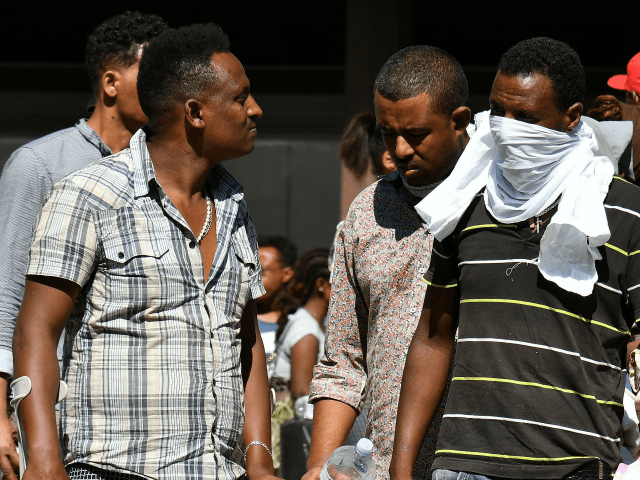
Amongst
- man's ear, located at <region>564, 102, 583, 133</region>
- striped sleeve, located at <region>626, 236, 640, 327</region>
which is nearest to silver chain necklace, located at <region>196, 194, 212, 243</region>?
man's ear, located at <region>564, 102, 583, 133</region>

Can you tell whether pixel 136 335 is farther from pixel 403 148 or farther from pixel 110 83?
pixel 110 83

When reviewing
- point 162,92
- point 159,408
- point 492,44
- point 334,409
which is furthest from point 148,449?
point 492,44

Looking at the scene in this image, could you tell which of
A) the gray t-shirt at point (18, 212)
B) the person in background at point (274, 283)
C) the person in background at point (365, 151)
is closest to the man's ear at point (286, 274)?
the person in background at point (274, 283)

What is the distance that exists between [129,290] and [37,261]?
0.85 ft

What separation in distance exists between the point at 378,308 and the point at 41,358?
1017 millimetres

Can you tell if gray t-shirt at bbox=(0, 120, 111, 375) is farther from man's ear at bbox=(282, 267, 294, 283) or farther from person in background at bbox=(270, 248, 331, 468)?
man's ear at bbox=(282, 267, 294, 283)

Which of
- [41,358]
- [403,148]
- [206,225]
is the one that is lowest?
[41,358]

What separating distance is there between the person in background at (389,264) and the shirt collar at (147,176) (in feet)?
1.31

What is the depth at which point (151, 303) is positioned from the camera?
2.62 meters

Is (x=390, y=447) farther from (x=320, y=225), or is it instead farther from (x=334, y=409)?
(x=320, y=225)

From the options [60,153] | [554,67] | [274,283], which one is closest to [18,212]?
[60,153]

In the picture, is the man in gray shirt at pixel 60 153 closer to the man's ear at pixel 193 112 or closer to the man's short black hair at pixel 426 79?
the man's ear at pixel 193 112

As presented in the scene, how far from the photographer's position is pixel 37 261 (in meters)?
2.54

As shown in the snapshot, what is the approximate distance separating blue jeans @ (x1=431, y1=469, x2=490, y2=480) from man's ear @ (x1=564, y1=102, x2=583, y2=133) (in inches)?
38.3
